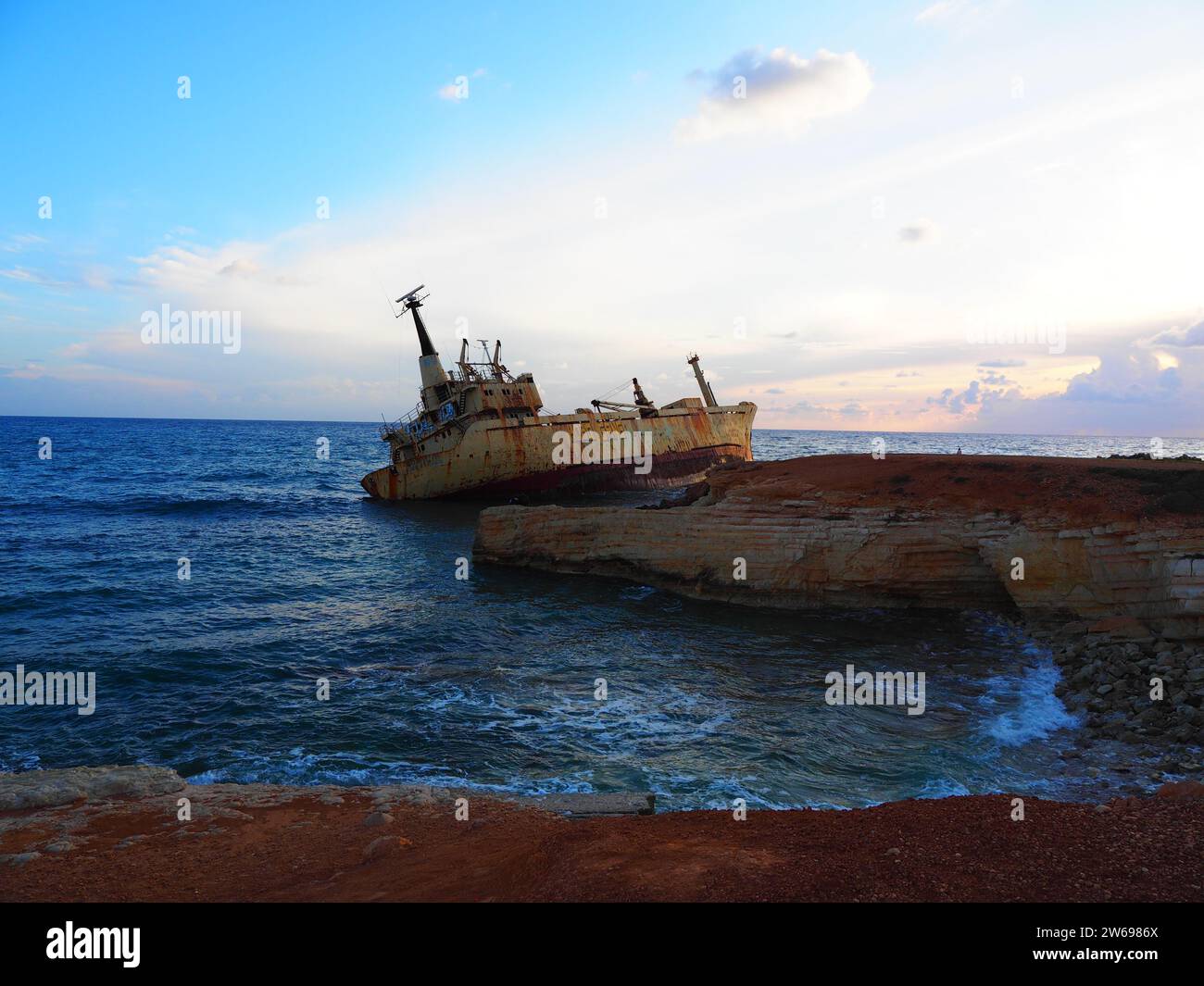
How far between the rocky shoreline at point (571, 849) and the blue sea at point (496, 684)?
1725mm

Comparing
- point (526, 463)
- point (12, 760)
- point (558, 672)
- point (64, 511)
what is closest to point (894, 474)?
point (558, 672)

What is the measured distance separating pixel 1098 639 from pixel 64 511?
46867 mm

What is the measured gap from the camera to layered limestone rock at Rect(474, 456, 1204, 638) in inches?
622

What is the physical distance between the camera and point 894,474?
21719 mm

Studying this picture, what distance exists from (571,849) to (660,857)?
98 cm

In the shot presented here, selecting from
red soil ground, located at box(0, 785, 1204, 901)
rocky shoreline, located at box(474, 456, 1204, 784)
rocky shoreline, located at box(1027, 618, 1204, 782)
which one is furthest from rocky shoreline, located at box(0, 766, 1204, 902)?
rocky shoreline, located at box(474, 456, 1204, 784)

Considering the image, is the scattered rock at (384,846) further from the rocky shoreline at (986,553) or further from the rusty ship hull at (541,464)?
the rusty ship hull at (541,464)

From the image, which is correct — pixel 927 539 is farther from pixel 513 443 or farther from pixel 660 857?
pixel 513 443

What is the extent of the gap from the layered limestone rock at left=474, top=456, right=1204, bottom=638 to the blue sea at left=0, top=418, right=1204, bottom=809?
0.93 metres

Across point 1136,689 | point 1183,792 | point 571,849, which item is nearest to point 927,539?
point 1136,689

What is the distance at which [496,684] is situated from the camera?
1469 centimetres

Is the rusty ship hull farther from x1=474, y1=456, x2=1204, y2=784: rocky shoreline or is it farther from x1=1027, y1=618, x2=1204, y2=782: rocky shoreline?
x1=1027, y1=618, x2=1204, y2=782: rocky shoreline
